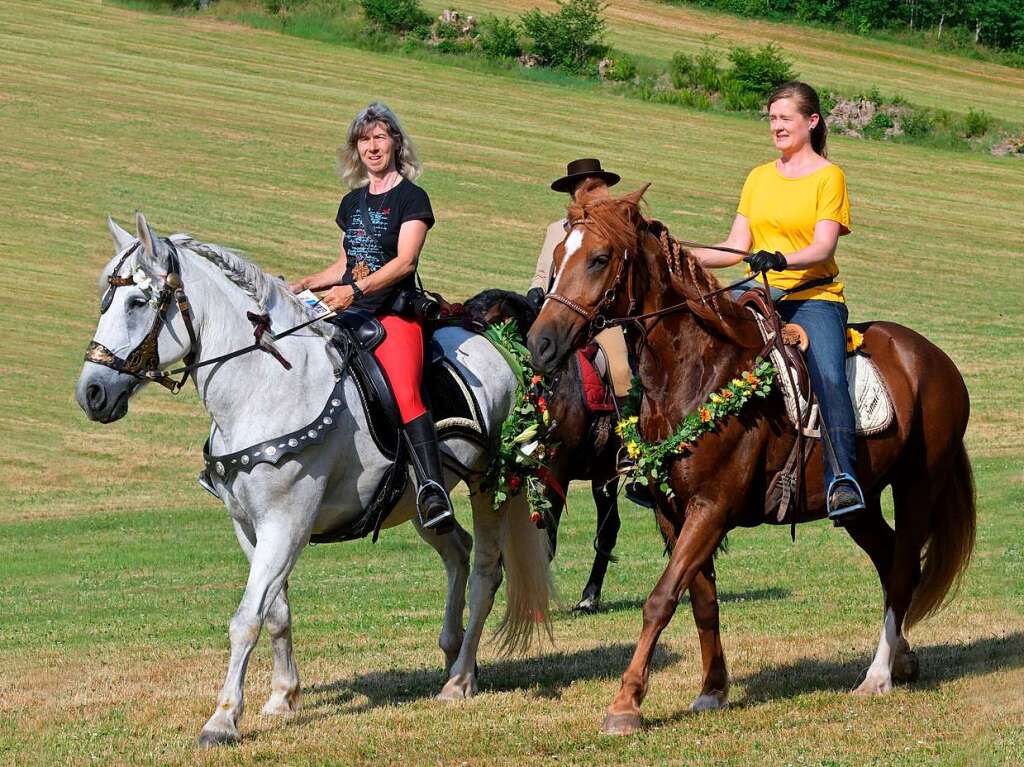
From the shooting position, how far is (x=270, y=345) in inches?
314

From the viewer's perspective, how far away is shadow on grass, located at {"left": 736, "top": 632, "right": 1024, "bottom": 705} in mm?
8711

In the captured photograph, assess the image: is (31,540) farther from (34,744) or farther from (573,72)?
(573,72)

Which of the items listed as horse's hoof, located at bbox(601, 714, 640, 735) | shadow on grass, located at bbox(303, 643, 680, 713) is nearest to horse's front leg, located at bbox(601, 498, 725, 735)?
horse's hoof, located at bbox(601, 714, 640, 735)

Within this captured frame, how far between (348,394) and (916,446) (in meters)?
3.39

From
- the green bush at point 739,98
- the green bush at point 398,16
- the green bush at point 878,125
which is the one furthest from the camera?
the green bush at point 398,16

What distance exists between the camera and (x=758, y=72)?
5672cm

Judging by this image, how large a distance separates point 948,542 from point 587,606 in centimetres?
409

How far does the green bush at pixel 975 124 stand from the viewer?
55031 mm

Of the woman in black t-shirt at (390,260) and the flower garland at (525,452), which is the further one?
the flower garland at (525,452)

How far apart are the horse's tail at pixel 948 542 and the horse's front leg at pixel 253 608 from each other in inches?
149

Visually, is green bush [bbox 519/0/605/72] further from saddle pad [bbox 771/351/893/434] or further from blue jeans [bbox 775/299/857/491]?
blue jeans [bbox 775/299/857/491]

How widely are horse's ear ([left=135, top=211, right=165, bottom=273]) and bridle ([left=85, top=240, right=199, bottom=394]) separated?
2.4 inches

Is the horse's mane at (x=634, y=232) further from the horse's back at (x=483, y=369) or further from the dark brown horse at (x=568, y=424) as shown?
the dark brown horse at (x=568, y=424)

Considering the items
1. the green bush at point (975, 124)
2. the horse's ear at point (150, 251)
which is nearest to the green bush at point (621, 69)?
the green bush at point (975, 124)
